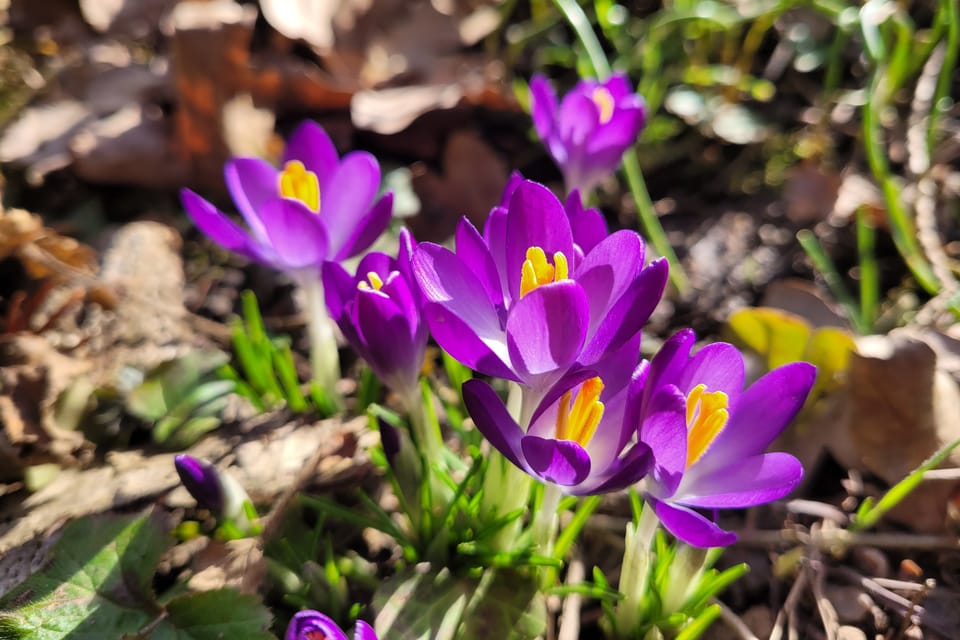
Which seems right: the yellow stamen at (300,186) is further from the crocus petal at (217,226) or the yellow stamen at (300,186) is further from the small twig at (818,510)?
the small twig at (818,510)

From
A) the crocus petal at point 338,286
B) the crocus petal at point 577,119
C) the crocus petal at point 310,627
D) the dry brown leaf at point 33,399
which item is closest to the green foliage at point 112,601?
the crocus petal at point 310,627

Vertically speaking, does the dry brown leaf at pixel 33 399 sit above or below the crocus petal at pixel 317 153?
below

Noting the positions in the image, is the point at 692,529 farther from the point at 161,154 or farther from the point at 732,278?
the point at 161,154

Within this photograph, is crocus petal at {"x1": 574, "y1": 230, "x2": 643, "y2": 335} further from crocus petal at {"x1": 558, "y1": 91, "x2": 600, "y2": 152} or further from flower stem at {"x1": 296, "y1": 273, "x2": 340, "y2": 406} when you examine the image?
crocus petal at {"x1": 558, "y1": 91, "x2": 600, "y2": 152}

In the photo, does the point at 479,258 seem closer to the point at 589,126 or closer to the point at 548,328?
the point at 548,328

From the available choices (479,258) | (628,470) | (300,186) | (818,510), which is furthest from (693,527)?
(300,186)

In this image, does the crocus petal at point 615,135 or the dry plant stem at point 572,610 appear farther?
the crocus petal at point 615,135

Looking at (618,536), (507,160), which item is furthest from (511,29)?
(618,536)
